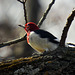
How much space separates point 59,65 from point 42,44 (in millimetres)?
1333

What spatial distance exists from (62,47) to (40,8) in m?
6.05

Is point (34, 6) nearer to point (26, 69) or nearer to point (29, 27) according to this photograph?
point (29, 27)

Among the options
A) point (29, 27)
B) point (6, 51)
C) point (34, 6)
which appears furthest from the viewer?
point (34, 6)

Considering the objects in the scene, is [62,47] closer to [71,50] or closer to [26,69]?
[71,50]

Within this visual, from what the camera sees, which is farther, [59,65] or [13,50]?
[13,50]

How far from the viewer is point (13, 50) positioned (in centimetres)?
827

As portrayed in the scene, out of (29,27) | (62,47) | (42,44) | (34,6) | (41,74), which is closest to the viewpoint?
(41,74)

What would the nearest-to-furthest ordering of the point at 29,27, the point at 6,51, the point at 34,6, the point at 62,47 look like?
the point at 62,47, the point at 29,27, the point at 6,51, the point at 34,6

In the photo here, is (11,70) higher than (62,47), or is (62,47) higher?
(62,47)

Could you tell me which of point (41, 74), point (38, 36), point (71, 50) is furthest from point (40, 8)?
point (41, 74)

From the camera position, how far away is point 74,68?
3248mm

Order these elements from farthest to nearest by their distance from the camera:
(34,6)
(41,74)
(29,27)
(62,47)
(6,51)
Answer: (34,6), (6,51), (29,27), (62,47), (41,74)

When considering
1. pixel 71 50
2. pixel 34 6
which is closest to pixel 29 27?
pixel 71 50

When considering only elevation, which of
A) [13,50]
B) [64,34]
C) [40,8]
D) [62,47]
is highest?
[64,34]
